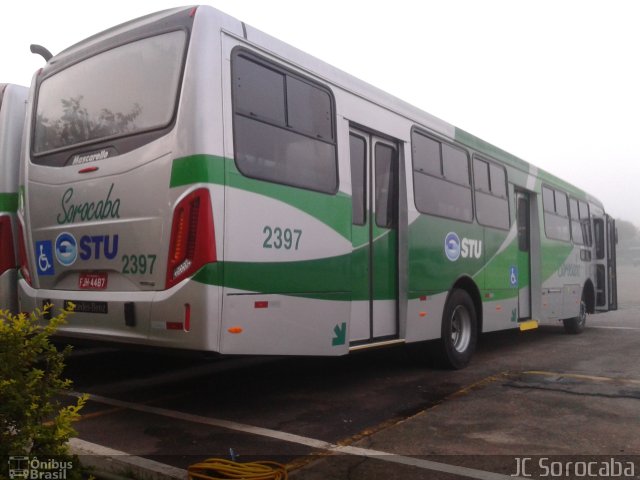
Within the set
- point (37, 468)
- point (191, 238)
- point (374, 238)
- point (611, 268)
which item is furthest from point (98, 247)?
point (611, 268)

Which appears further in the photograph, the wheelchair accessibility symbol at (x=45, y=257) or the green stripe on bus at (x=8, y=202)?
the green stripe on bus at (x=8, y=202)

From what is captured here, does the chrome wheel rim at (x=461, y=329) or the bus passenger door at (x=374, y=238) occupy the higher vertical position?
the bus passenger door at (x=374, y=238)

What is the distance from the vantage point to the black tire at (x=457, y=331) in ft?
25.7

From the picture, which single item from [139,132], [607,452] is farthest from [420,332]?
[139,132]

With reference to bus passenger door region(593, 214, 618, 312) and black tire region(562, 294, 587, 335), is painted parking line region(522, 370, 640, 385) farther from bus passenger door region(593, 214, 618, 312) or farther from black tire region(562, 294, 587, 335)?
bus passenger door region(593, 214, 618, 312)

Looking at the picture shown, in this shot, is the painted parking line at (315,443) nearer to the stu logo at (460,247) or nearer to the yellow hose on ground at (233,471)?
the yellow hose on ground at (233,471)

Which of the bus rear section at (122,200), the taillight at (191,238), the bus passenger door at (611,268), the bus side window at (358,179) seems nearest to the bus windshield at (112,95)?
the bus rear section at (122,200)

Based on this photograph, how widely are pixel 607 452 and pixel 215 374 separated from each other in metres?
4.69

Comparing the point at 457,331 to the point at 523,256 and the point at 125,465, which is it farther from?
the point at 125,465

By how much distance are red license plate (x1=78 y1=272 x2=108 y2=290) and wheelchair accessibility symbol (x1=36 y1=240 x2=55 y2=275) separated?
17.7 inches

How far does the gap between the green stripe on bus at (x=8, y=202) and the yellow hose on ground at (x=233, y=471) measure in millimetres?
4245

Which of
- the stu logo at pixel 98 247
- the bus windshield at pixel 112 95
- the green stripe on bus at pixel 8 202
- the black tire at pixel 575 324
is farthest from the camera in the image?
the black tire at pixel 575 324

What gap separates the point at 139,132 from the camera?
5137mm

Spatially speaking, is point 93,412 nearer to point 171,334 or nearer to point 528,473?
point 171,334
